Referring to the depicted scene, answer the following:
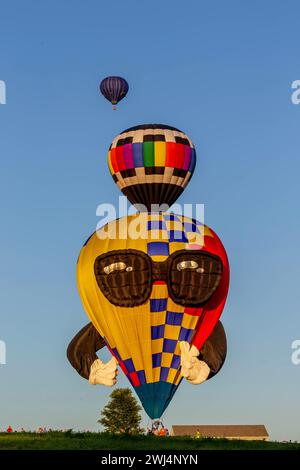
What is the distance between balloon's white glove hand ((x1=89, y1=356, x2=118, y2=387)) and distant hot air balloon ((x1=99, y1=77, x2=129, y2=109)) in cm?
1438

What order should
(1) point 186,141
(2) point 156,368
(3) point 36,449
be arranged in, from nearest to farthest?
1. (3) point 36,449
2. (2) point 156,368
3. (1) point 186,141

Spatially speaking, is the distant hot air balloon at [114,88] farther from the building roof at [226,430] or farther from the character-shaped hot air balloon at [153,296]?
the building roof at [226,430]

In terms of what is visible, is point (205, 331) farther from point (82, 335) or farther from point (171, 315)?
point (82, 335)

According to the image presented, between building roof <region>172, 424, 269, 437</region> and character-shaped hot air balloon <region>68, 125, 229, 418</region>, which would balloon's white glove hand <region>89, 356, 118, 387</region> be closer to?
character-shaped hot air balloon <region>68, 125, 229, 418</region>

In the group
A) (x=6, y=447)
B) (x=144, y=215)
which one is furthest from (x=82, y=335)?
(x=6, y=447)

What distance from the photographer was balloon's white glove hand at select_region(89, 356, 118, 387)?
50906 millimetres

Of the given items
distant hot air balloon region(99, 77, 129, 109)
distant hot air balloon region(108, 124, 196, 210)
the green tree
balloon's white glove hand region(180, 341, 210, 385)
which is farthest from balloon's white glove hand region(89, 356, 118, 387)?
the green tree

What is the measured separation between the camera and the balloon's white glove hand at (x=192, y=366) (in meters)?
49.4

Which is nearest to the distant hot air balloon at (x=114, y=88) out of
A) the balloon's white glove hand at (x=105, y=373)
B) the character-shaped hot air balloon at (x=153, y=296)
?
the character-shaped hot air balloon at (x=153, y=296)

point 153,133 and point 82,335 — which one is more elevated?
point 153,133

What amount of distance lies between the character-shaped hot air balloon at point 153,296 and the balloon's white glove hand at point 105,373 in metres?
0.05

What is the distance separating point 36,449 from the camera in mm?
38406

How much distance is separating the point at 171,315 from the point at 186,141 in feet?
25.7
